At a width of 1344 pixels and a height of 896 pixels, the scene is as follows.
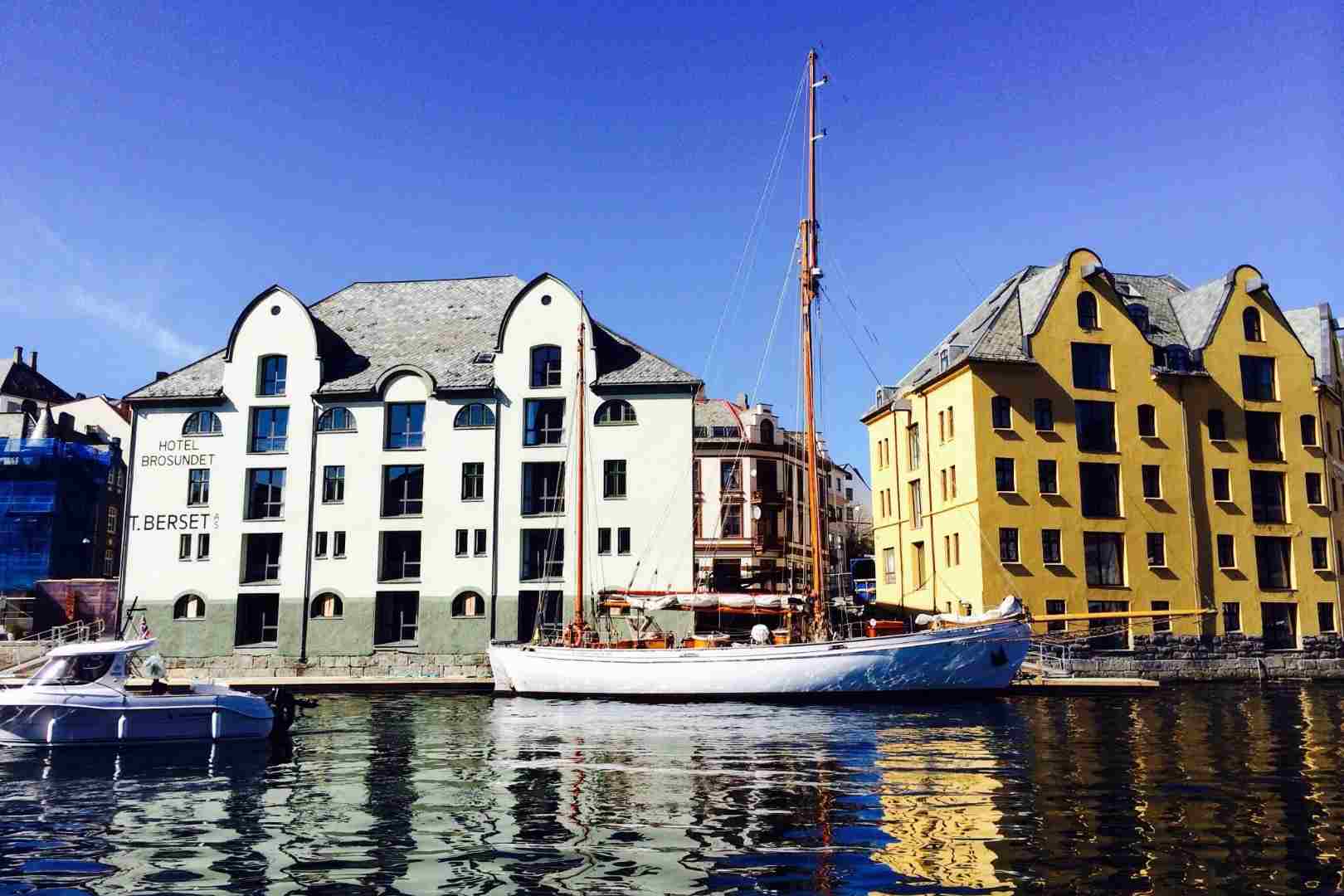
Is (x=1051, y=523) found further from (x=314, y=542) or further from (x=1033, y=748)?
(x=314, y=542)

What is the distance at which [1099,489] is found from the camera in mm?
53969

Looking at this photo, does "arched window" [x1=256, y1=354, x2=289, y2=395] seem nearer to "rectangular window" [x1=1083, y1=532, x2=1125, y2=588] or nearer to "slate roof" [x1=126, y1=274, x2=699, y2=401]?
"slate roof" [x1=126, y1=274, x2=699, y2=401]

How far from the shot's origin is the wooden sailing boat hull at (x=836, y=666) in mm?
37562

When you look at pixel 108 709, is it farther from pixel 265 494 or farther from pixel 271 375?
pixel 271 375

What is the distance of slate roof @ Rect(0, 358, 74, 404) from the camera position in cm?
9288

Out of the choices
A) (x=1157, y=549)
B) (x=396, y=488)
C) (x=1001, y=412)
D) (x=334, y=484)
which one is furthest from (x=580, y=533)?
(x=1157, y=549)

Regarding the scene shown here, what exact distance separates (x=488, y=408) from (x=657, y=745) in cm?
2933

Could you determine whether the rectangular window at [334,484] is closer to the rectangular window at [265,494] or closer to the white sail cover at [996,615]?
the rectangular window at [265,494]

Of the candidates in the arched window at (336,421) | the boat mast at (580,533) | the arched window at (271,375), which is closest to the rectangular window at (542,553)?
the boat mast at (580,533)

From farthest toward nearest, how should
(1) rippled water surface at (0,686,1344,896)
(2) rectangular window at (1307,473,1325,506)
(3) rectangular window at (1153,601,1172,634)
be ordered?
(2) rectangular window at (1307,473,1325,506), (3) rectangular window at (1153,601,1172,634), (1) rippled water surface at (0,686,1344,896)

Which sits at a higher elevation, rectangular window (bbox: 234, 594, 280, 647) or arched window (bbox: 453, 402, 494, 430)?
arched window (bbox: 453, 402, 494, 430)

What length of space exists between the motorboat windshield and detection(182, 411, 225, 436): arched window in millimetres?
29313

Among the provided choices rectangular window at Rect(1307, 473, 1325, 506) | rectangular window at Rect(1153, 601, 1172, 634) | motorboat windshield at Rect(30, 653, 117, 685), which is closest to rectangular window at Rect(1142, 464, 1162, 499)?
rectangular window at Rect(1153, 601, 1172, 634)

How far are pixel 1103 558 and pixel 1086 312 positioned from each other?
13.6 meters
